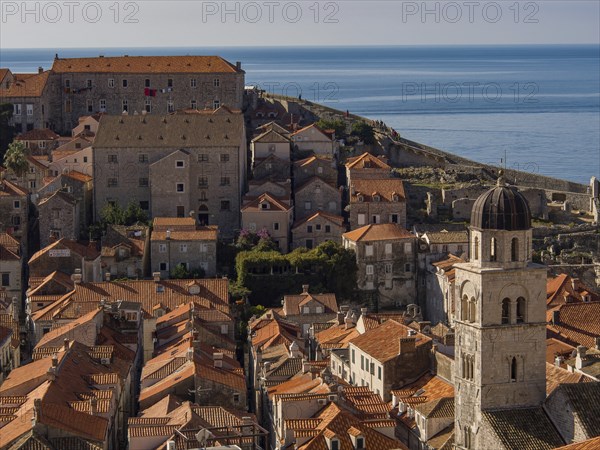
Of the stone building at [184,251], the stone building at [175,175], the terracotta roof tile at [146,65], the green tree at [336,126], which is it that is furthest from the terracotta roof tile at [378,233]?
the terracotta roof tile at [146,65]

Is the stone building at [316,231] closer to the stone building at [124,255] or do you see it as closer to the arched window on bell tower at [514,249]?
the stone building at [124,255]

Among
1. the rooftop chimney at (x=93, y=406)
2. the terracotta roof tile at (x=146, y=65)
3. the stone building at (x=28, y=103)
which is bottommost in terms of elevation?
the rooftop chimney at (x=93, y=406)

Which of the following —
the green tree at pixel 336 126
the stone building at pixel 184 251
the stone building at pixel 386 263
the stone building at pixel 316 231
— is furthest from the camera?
the green tree at pixel 336 126

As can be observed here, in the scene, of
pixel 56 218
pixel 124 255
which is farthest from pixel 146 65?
pixel 124 255

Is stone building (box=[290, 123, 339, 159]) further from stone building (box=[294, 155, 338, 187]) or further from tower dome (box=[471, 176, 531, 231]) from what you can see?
tower dome (box=[471, 176, 531, 231])

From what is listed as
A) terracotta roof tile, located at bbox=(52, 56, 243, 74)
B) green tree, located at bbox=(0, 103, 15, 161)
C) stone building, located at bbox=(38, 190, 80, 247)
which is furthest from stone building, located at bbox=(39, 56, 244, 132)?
stone building, located at bbox=(38, 190, 80, 247)
